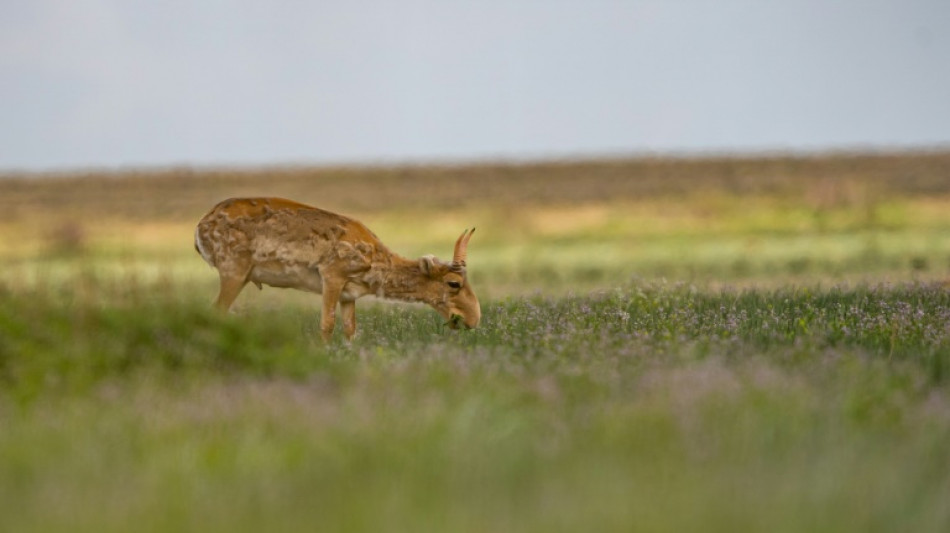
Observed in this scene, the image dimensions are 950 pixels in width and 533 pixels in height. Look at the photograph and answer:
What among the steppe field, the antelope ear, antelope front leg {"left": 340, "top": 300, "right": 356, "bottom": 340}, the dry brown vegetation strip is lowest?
the dry brown vegetation strip

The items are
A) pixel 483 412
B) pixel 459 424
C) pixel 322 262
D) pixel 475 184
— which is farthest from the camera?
pixel 475 184

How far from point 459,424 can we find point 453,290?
249 inches

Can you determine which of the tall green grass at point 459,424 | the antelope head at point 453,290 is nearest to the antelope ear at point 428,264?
the antelope head at point 453,290

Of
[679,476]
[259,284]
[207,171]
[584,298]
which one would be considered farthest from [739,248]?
[207,171]

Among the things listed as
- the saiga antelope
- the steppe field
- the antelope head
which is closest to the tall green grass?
the steppe field

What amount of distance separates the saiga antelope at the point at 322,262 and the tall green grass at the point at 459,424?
1.19 meters

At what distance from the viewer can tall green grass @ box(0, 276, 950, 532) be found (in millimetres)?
6598

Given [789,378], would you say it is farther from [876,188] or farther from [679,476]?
[876,188]

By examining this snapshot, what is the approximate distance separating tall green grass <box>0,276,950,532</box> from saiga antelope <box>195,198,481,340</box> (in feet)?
3.91

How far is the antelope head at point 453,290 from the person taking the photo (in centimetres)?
1415

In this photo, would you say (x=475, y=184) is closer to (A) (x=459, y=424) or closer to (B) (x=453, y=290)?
(B) (x=453, y=290)

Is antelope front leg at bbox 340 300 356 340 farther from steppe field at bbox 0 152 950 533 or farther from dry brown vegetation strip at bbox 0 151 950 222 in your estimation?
dry brown vegetation strip at bbox 0 151 950 222

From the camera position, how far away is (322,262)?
47.1ft

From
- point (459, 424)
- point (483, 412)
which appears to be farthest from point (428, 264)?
point (459, 424)
